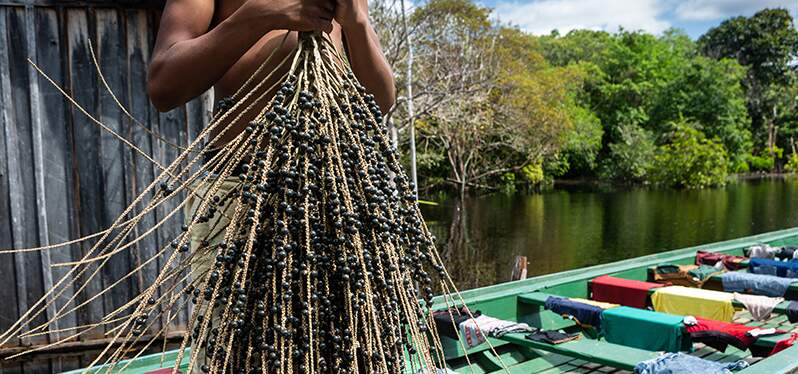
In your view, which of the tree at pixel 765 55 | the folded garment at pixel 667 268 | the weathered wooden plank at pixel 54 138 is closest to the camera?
the weathered wooden plank at pixel 54 138

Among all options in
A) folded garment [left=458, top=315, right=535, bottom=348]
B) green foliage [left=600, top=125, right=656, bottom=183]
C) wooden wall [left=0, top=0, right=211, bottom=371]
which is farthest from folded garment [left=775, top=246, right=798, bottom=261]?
green foliage [left=600, top=125, right=656, bottom=183]

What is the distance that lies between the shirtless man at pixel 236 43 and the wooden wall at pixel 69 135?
3300 millimetres

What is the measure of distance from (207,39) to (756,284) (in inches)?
218

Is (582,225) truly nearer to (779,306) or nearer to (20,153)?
(779,306)

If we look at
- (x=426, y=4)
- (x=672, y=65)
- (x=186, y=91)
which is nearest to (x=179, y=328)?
(x=186, y=91)

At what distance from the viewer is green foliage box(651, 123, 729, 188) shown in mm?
34656

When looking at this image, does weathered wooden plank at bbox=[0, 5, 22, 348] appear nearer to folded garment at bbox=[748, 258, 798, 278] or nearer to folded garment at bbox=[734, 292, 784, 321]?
folded garment at bbox=[734, 292, 784, 321]

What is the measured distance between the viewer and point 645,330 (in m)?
4.51

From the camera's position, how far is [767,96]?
4569 cm

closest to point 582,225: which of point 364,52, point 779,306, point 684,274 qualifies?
point 684,274

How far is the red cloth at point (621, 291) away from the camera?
18.3 feet

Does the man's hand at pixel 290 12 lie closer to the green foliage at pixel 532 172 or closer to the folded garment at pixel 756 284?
the folded garment at pixel 756 284

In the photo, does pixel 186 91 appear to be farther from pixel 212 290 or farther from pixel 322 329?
pixel 322 329

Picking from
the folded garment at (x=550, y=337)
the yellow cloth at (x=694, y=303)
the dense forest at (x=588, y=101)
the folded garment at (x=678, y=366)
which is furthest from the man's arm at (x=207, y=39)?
the dense forest at (x=588, y=101)
